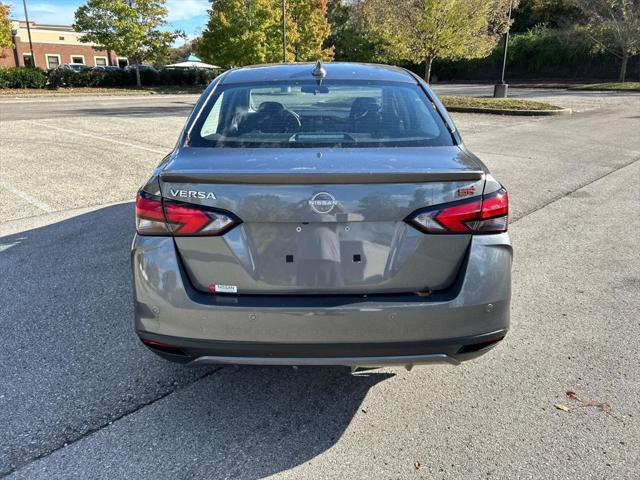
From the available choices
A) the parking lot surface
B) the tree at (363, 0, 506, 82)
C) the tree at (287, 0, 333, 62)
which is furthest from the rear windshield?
the tree at (287, 0, 333, 62)

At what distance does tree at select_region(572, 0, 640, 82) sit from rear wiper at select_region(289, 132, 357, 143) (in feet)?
123

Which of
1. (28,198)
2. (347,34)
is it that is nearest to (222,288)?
(28,198)

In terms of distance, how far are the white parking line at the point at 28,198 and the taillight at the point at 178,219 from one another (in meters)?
4.89

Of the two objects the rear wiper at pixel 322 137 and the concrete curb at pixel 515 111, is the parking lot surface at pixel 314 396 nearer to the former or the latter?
the rear wiper at pixel 322 137

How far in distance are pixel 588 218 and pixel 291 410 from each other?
5127 mm

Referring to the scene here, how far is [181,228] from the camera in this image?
2.25 m

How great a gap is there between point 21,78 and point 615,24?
38258 mm

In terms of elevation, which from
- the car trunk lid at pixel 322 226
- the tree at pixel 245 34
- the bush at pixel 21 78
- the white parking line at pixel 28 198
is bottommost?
the white parking line at pixel 28 198

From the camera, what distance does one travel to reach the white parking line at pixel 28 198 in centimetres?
654

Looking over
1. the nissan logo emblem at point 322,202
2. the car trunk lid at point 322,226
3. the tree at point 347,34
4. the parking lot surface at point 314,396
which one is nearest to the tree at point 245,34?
the tree at point 347,34

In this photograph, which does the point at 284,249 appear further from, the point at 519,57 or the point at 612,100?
the point at 519,57

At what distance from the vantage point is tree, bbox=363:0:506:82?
63.5 feet

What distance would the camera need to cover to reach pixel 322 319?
2.20 meters

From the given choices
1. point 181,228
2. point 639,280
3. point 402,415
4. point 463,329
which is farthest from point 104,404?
point 639,280
